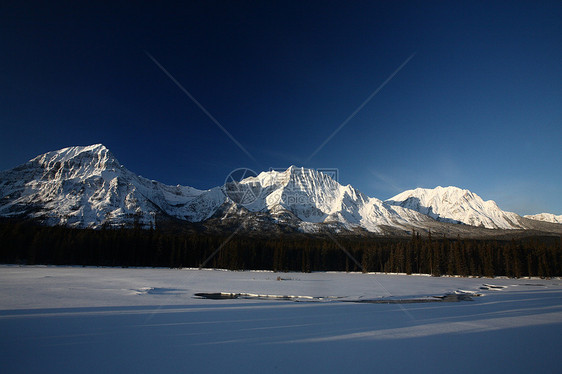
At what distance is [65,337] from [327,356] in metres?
10.7

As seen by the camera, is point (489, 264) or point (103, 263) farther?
point (103, 263)

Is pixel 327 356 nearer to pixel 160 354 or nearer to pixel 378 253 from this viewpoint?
pixel 160 354

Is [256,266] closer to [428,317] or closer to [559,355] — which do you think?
[428,317]

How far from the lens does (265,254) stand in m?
121

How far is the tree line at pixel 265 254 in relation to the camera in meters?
96.2

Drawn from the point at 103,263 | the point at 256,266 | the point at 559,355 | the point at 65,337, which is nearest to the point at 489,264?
the point at 256,266

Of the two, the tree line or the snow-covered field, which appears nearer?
the snow-covered field

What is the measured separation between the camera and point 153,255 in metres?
113

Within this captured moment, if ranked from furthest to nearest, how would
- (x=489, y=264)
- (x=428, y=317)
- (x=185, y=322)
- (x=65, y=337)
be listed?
(x=489, y=264), (x=428, y=317), (x=185, y=322), (x=65, y=337)

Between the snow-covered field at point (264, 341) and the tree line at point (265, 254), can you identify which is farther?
the tree line at point (265, 254)

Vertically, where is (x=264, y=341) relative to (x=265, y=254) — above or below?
below

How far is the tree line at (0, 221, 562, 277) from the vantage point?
316 feet

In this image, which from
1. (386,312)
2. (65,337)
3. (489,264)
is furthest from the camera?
(489,264)

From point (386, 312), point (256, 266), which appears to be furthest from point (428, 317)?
point (256, 266)
